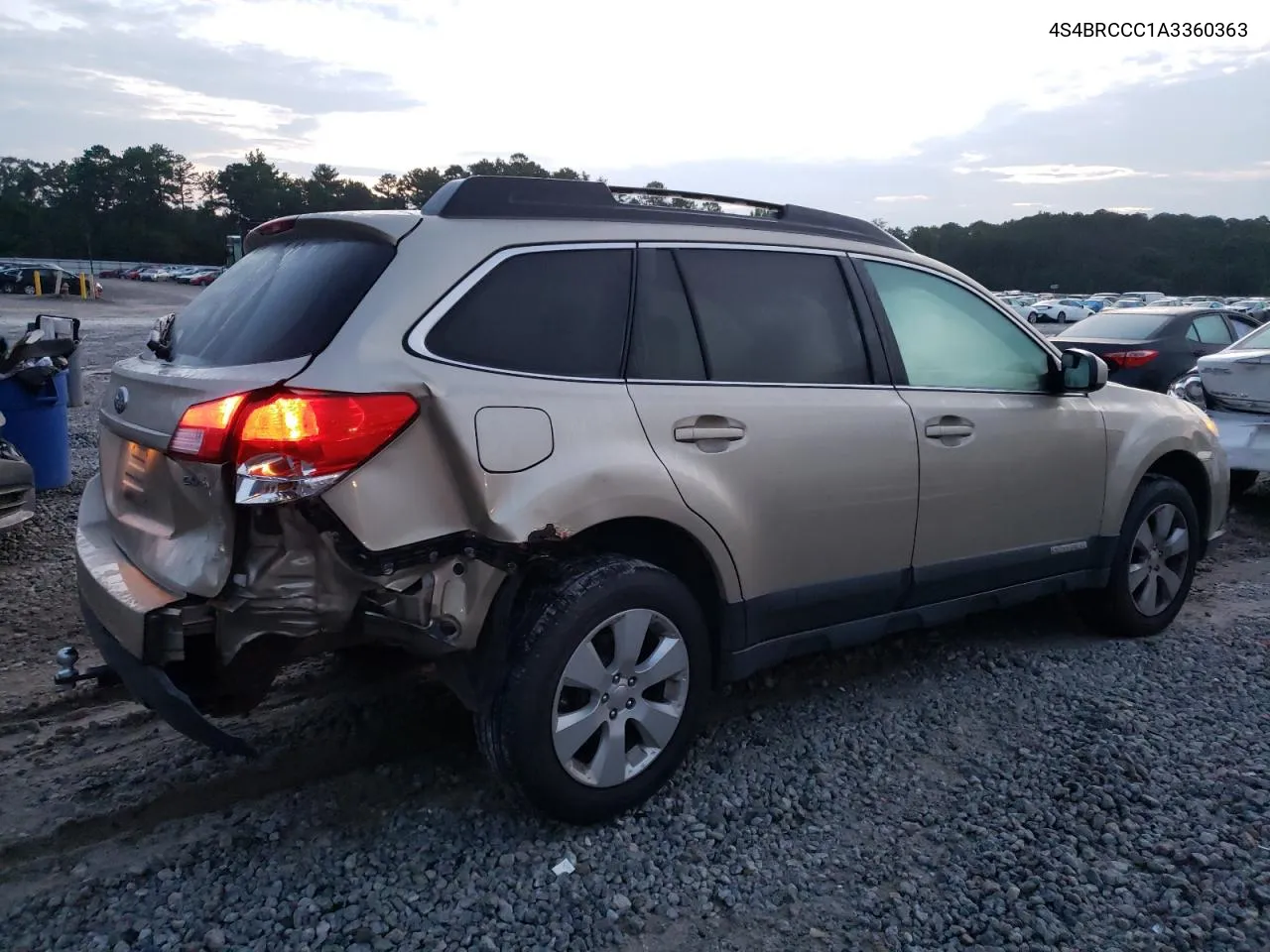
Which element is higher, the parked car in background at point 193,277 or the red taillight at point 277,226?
the parked car in background at point 193,277

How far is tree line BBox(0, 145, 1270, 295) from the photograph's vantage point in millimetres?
89000

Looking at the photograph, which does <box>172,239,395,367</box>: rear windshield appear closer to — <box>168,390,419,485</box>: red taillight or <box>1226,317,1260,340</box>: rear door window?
<box>168,390,419,485</box>: red taillight

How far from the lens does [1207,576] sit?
611 cm

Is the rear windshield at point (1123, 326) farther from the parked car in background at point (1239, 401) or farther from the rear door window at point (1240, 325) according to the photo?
the parked car in background at point (1239, 401)

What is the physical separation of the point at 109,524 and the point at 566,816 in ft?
5.72

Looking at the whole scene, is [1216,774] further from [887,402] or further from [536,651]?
[536,651]

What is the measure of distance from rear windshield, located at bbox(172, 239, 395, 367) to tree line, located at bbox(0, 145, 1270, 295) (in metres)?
83.3

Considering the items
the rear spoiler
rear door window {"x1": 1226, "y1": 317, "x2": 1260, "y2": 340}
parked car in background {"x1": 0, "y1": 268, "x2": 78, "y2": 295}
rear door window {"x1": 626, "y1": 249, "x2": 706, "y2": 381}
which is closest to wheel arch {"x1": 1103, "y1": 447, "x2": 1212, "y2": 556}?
rear door window {"x1": 626, "y1": 249, "x2": 706, "y2": 381}

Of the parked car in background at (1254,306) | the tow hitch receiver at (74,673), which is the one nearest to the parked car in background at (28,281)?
the parked car in background at (1254,306)

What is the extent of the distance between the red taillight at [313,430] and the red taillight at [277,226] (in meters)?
0.96

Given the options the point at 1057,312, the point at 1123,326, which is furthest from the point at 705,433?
the point at 1057,312

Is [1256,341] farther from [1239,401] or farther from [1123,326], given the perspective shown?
[1123,326]

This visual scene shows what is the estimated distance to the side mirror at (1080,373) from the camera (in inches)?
175

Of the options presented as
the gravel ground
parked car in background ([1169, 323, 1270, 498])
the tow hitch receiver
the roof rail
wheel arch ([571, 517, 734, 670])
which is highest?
the roof rail
